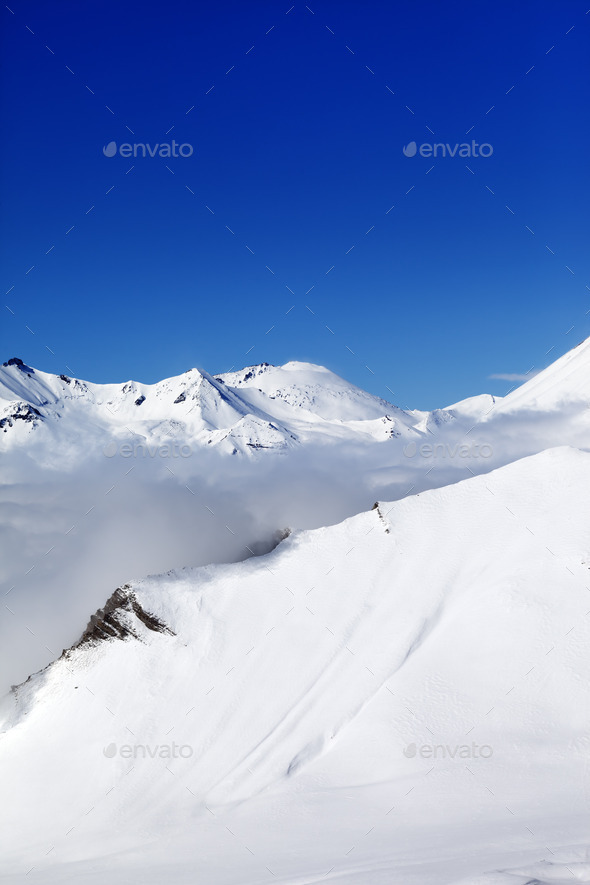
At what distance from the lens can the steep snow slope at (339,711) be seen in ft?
167

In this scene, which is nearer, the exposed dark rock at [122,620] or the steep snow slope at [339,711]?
the steep snow slope at [339,711]

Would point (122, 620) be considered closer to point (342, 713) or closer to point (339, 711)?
point (339, 711)

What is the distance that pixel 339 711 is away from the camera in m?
74.7

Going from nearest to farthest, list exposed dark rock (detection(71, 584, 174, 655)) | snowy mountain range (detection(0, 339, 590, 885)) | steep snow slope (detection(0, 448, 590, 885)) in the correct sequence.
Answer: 1. snowy mountain range (detection(0, 339, 590, 885))
2. steep snow slope (detection(0, 448, 590, 885))
3. exposed dark rock (detection(71, 584, 174, 655))

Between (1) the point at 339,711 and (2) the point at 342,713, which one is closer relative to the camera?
(2) the point at 342,713

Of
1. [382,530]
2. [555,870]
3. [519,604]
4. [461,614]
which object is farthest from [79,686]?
[555,870]

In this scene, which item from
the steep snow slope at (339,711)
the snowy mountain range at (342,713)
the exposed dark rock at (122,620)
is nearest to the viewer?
the snowy mountain range at (342,713)

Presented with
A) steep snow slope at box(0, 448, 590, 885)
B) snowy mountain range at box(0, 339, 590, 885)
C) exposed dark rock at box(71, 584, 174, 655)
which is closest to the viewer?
snowy mountain range at box(0, 339, 590, 885)

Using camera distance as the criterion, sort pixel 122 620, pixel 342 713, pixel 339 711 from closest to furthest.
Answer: pixel 342 713 → pixel 339 711 → pixel 122 620

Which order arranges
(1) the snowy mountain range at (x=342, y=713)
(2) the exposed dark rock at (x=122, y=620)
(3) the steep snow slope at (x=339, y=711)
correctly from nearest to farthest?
1. (1) the snowy mountain range at (x=342, y=713)
2. (3) the steep snow slope at (x=339, y=711)
3. (2) the exposed dark rock at (x=122, y=620)

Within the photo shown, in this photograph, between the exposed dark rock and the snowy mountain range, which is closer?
the snowy mountain range

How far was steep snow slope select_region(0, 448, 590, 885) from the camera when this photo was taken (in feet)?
167

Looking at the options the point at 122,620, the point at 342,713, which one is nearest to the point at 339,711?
the point at 342,713

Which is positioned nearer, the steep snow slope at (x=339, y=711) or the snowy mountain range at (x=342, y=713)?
the snowy mountain range at (x=342, y=713)
